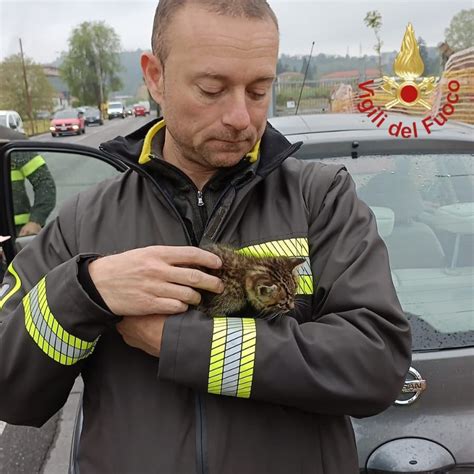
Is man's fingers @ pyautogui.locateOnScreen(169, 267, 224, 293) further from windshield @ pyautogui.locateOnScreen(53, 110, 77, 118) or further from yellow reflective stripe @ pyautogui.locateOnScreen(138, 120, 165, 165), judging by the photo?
windshield @ pyautogui.locateOnScreen(53, 110, 77, 118)

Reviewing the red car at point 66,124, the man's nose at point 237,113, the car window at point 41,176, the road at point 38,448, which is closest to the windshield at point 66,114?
the red car at point 66,124

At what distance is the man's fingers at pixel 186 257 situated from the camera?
1308 millimetres

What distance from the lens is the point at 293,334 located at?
127 cm

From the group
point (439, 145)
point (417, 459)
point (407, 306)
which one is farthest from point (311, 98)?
point (417, 459)

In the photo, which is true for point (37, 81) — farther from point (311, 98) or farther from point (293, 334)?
point (293, 334)

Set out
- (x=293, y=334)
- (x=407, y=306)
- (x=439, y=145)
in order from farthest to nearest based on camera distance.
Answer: (x=439, y=145), (x=407, y=306), (x=293, y=334)

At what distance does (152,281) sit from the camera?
129 centimetres

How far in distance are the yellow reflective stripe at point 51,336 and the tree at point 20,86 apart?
177ft

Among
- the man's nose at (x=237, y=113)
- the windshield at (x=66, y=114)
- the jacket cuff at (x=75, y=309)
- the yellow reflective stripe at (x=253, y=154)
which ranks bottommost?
the windshield at (x=66, y=114)

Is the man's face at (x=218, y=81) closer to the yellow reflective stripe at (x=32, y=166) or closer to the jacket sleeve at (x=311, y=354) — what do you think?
the jacket sleeve at (x=311, y=354)

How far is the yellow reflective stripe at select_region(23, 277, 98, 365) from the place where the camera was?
1.30 metres

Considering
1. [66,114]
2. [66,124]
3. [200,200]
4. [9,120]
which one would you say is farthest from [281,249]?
[66,114]

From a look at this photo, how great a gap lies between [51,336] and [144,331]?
219mm

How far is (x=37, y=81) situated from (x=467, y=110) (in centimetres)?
5420
